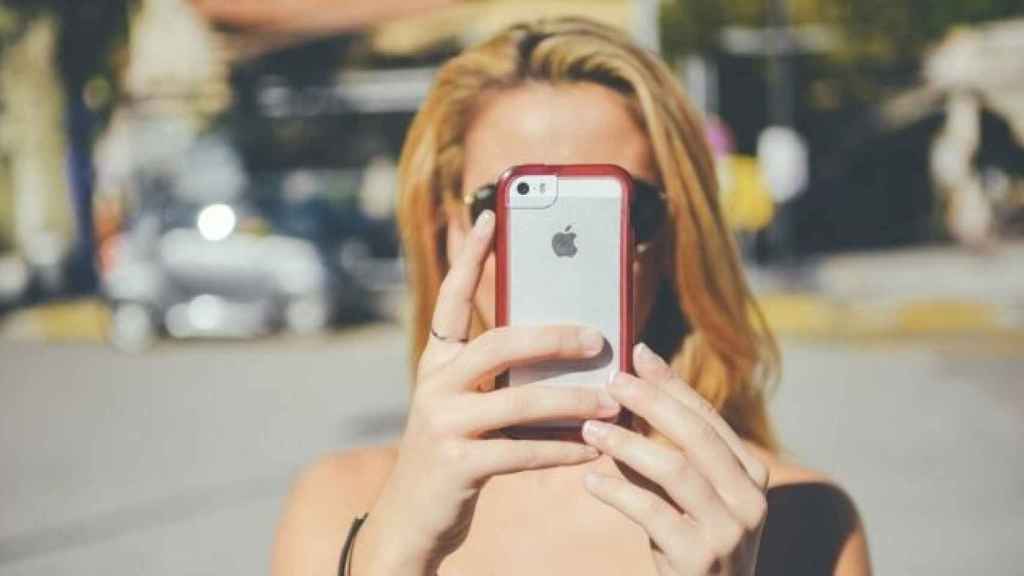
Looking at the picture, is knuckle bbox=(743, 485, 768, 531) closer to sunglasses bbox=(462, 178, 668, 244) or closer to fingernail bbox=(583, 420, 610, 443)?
fingernail bbox=(583, 420, 610, 443)

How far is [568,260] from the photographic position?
4.03ft

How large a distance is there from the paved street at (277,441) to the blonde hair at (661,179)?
11.8 feet

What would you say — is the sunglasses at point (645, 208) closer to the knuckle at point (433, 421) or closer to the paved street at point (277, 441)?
the knuckle at point (433, 421)

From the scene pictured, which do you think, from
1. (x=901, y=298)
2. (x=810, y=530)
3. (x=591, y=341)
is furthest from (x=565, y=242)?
(x=901, y=298)

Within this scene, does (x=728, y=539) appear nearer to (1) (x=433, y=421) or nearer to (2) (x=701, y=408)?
(2) (x=701, y=408)

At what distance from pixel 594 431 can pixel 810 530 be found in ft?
1.68

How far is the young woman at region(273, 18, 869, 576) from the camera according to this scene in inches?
43.0

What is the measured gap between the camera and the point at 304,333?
12.4 m

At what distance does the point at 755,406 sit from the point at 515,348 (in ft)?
2.42

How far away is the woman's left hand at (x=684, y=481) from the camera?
3.54 ft

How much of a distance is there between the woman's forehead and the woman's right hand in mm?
420

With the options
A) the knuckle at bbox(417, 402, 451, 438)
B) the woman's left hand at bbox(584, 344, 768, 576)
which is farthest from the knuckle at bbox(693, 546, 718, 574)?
the knuckle at bbox(417, 402, 451, 438)

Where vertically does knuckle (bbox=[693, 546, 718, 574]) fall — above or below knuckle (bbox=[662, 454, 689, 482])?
below

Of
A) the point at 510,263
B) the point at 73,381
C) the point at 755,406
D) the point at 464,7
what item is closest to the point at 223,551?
the point at 755,406
